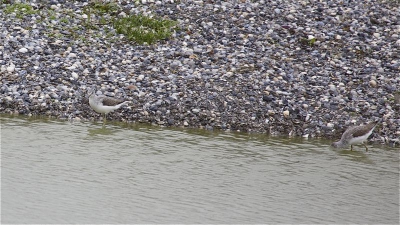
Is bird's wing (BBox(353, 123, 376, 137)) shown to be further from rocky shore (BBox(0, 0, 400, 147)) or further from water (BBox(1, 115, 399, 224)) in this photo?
rocky shore (BBox(0, 0, 400, 147))

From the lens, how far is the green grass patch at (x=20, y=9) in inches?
949

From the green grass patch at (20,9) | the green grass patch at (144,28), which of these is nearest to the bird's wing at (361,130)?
the green grass patch at (144,28)

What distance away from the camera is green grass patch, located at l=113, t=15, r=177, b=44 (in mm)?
23359

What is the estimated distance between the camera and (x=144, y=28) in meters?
24.0

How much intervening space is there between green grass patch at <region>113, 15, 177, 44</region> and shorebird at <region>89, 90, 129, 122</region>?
4.72m

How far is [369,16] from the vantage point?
25.5m

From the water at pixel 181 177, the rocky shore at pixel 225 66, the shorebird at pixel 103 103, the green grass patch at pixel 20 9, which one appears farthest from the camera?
the green grass patch at pixel 20 9

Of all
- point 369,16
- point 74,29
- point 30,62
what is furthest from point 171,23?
point 369,16

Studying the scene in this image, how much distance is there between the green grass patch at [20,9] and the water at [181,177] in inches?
247

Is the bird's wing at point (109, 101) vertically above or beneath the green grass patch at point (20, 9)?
beneath

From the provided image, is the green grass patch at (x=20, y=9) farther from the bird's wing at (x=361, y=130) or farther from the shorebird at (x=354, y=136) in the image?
the bird's wing at (x=361, y=130)

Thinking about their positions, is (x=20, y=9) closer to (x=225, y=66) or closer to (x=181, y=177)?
(x=225, y=66)

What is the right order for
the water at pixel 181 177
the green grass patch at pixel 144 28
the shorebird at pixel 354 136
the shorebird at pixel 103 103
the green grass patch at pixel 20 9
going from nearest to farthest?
the water at pixel 181 177, the shorebird at pixel 354 136, the shorebird at pixel 103 103, the green grass patch at pixel 144 28, the green grass patch at pixel 20 9

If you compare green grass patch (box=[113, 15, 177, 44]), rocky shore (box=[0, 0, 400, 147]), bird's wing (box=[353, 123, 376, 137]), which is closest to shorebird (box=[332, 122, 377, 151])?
bird's wing (box=[353, 123, 376, 137])
